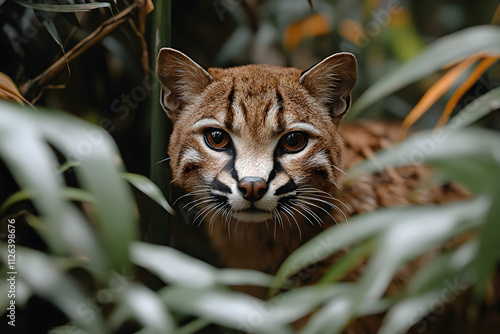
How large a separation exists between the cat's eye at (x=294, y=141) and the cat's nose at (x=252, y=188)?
7.7 inches

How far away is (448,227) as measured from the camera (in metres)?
1.03

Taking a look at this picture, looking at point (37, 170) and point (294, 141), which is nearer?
point (37, 170)

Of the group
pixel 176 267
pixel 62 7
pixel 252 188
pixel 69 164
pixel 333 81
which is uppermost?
pixel 62 7

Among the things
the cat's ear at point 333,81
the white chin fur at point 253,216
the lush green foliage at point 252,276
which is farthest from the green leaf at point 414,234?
the cat's ear at point 333,81

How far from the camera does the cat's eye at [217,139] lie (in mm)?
1627

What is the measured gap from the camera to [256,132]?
1579 millimetres

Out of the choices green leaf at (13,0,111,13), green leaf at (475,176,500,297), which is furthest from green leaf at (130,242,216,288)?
green leaf at (13,0,111,13)

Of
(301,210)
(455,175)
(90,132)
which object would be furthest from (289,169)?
(90,132)

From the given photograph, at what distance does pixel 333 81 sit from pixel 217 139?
16.4 inches

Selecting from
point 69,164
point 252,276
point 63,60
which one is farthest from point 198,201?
point 63,60

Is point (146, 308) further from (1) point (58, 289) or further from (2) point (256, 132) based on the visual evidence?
(2) point (256, 132)

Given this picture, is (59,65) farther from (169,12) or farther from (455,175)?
(455,175)

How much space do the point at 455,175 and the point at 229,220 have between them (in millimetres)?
866

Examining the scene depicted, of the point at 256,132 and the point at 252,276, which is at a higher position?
the point at 256,132
